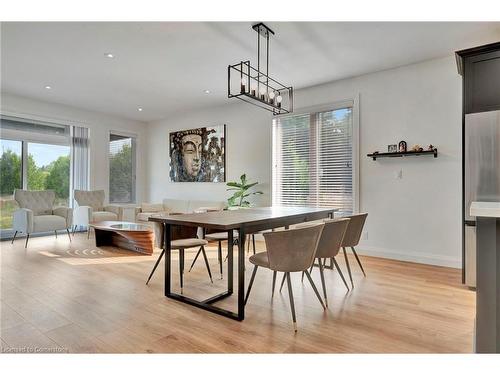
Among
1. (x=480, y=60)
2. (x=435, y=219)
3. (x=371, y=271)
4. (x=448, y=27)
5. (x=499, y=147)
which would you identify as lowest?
(x=371, y=271)

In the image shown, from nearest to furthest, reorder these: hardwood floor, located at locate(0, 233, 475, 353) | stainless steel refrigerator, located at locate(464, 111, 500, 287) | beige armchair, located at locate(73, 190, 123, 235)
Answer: hardwood floor, located at locate(0, 233, 475, 353) → stainless steel refrigerator, located at locate(464, 111, 500, 287) → beige armchair, located at locate(73, 190, 123, 235)

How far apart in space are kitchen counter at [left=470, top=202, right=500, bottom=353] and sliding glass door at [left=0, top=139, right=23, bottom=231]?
6.99m

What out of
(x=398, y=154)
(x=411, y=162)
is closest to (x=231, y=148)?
(x=398, y=154)

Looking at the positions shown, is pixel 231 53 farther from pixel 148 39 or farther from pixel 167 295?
pixel 167 295

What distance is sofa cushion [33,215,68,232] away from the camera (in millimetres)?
5022

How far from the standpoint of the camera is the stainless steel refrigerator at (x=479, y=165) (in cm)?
289

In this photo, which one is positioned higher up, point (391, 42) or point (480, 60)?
point (391, 42)

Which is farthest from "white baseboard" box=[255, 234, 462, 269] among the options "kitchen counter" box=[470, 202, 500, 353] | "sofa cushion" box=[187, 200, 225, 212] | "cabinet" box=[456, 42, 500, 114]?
"kitchen counter" box=[470, 202, 500, 353]

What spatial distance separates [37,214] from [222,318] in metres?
4.84

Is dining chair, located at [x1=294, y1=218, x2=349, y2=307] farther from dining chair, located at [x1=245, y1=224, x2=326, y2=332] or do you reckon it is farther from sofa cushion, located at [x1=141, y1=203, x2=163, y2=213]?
sofa cushion, located at [x1=141, y1=203, x2=163, y2=213]

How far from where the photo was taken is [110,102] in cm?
608
